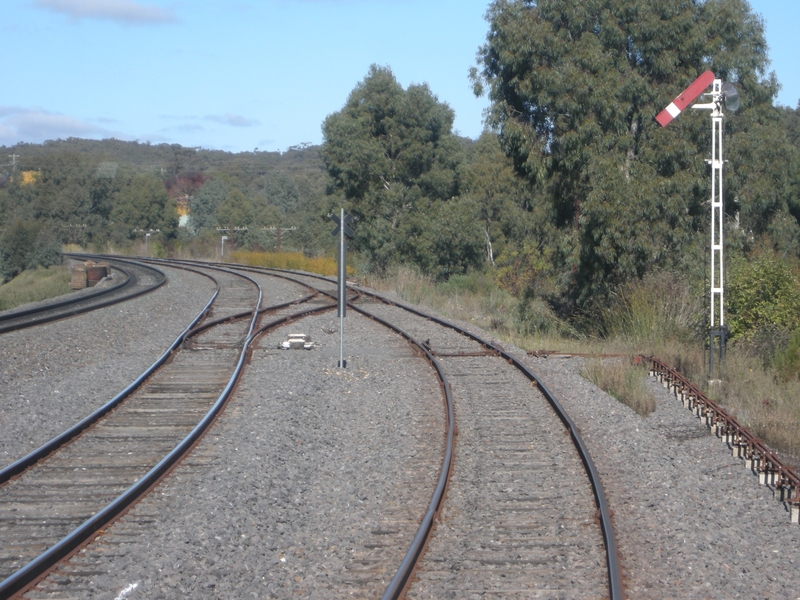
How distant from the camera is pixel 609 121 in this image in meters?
20.7

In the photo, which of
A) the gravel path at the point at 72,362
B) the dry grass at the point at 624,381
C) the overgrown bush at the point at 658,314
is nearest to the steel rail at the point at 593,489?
the dry grass at the point at 624,381

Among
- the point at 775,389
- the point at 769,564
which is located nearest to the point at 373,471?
the point at 769,564

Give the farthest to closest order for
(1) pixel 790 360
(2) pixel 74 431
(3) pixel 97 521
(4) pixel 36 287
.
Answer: (4) pixel 36 287
(1) pixel 790 360
(2) pixel 74 431
(3) pixel 97 521

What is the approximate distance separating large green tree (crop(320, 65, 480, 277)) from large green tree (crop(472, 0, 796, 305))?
16.2 meters

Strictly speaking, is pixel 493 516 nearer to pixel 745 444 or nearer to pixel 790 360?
pixel 745 444

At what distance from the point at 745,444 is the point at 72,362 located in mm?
10484

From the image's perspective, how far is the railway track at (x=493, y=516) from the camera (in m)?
5.36

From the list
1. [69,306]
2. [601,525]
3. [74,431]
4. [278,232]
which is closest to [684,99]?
[601,525]

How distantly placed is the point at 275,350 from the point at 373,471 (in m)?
7.37

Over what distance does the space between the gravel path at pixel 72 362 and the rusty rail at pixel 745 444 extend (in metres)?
7.11

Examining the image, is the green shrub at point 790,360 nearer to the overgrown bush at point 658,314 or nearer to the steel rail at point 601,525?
the overgrown bush at point 658,314

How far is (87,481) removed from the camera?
732 cm

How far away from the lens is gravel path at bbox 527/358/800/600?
5.42m

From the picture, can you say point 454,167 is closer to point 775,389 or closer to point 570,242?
point 570,242
